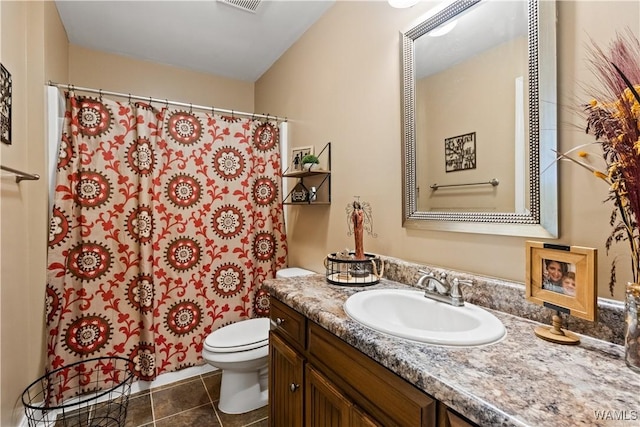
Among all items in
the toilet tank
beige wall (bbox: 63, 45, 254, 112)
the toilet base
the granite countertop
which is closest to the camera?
the granite countertop

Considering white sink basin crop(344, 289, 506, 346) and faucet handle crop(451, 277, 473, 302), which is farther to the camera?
faucet handle crop(451, 277, 473, 302)

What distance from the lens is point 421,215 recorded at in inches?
52.6

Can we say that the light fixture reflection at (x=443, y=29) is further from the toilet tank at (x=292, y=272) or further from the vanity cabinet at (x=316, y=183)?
the toilet tank at (x=292, y=272)

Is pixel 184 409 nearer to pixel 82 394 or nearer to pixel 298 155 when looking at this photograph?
pixel 82 394

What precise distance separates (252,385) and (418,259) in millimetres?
1295

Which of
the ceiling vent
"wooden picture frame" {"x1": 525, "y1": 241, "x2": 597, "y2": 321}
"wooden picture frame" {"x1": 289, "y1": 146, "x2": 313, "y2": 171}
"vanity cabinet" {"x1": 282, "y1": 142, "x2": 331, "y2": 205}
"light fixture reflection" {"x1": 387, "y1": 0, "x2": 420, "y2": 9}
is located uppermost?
the ceiling vent

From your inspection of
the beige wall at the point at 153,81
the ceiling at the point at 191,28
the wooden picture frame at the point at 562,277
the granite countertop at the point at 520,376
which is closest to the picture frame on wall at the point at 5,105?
the ceiling at the point at 191,28

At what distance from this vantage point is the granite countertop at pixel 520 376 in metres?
0.50

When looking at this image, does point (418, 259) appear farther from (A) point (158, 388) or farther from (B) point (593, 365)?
(A) point (158, 388)

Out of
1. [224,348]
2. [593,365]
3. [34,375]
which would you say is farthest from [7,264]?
Result: [593,365]

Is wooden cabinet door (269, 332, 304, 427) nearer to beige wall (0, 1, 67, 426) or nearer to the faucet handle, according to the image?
the faucet handle

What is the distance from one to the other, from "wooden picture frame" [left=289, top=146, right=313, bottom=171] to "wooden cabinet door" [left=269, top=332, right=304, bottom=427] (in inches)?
49.2

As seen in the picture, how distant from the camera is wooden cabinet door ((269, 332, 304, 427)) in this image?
44.6 inches

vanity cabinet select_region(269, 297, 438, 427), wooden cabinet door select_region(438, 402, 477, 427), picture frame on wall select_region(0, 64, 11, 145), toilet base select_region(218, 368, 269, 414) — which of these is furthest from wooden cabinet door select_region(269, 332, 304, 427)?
picture frame on wall select_region(0, 64, 11, 145)
